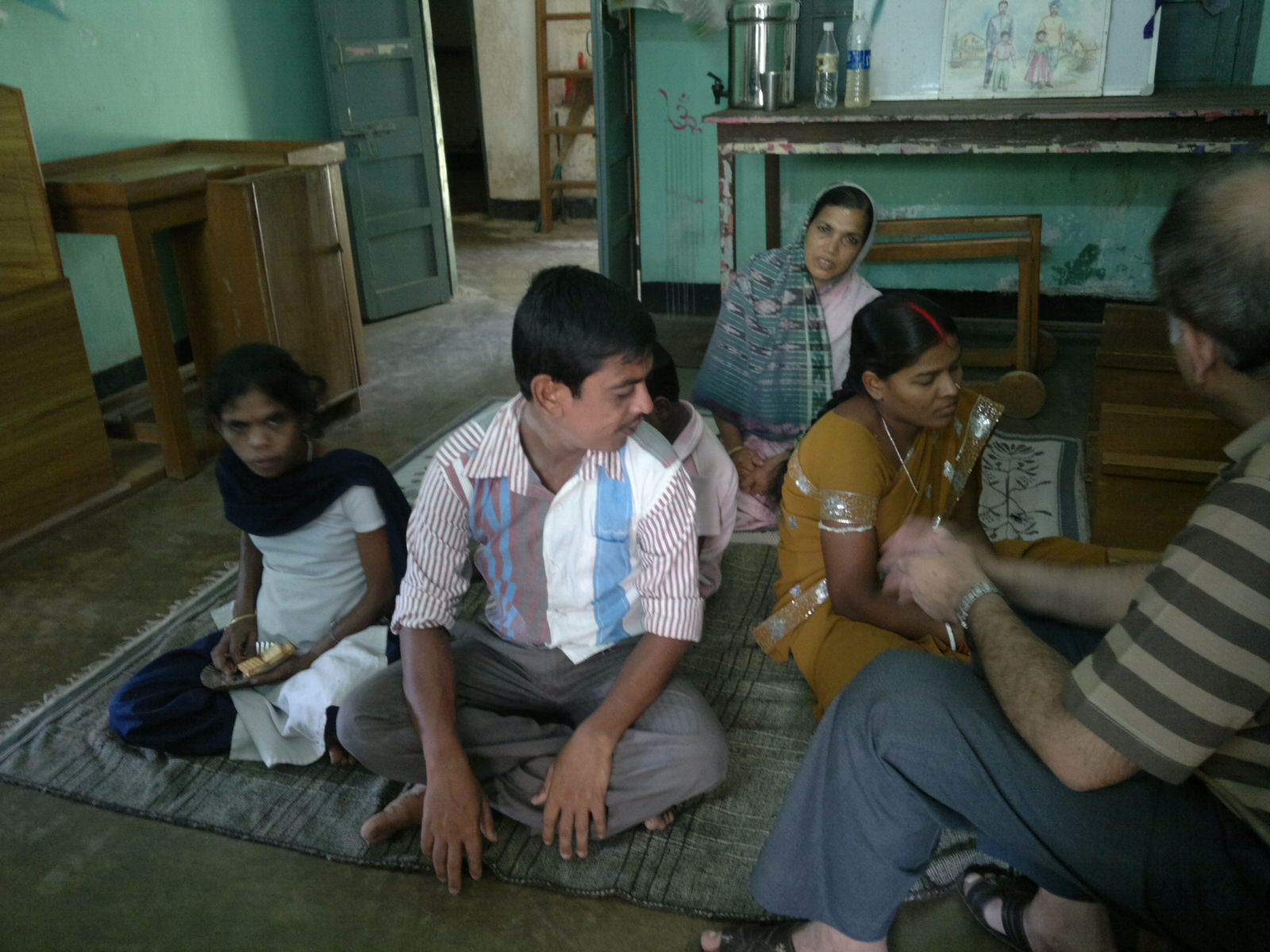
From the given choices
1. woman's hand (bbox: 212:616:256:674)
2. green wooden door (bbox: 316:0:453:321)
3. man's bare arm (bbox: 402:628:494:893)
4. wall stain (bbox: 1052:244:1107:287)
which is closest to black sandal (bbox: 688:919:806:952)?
man's bare arm (bbox: 402:628:494:893)

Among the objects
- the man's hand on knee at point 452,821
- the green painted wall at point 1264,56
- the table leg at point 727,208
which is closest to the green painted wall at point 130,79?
the table leg at point 727,208

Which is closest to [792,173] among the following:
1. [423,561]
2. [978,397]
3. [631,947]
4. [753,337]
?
[753,337]

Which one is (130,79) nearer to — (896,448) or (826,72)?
(826,72)

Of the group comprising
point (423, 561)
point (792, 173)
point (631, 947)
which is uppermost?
point (792, 173)

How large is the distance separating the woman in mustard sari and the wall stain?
9.27 ft

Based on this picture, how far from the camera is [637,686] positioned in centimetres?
159

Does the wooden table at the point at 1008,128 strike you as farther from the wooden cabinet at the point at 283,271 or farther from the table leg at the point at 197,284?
the table leg at the point at 197,284

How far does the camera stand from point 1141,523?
2111 millimetres

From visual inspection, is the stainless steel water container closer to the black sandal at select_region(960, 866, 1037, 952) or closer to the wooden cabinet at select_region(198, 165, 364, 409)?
the wooden cabinet at select_region(198, 165, 364, 409)

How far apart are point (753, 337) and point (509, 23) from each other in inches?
205

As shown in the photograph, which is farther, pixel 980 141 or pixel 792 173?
A: pixel 792 173

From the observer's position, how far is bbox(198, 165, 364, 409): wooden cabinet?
329 centimetres

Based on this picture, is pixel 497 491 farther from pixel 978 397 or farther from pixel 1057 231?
pixel 1057 231

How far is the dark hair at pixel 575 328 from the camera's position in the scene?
1451 mm
